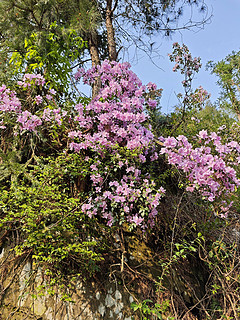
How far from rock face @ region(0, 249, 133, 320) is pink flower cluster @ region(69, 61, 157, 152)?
1.44 meters

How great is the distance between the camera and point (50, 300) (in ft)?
6.84

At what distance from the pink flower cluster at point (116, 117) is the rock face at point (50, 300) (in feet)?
4.73

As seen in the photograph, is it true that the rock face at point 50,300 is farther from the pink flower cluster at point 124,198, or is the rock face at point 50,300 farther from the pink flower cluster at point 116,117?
the pink flower cluster at point 116,117

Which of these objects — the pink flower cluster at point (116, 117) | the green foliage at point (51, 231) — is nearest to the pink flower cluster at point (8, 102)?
the pink flower cluster at point (116, 117)

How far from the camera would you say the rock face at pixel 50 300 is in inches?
79.4

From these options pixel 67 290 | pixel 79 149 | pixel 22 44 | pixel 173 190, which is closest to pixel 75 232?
pixel 67 290

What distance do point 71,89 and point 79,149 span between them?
1.52m

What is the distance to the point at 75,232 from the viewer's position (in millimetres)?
2326

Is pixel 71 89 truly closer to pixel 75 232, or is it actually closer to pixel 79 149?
pixel 79 149

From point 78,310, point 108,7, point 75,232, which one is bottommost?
point 78,310

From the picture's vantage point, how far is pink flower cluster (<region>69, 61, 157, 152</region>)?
267 centimetres

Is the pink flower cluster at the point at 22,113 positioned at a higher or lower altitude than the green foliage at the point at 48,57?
lower

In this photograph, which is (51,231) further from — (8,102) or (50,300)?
(8,102)

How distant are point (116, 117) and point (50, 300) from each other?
2055 millimetres
